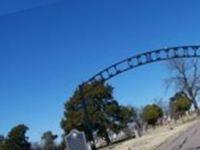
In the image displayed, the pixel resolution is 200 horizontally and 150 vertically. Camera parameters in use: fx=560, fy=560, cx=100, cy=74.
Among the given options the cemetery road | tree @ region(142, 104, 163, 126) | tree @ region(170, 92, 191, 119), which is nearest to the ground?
the cemetery road

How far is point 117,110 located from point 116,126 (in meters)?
2.57

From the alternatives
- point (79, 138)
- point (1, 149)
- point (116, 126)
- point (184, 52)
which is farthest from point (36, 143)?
point (79, 138)

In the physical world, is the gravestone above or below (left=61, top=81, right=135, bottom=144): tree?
below

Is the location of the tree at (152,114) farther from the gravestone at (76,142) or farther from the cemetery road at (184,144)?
the gravestone at (76,142)

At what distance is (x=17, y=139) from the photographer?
102312 millimetres

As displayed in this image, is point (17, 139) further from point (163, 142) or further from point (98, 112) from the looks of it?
point (163, 142)

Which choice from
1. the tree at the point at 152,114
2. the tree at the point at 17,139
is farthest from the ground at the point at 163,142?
the tree at the point at 152,114

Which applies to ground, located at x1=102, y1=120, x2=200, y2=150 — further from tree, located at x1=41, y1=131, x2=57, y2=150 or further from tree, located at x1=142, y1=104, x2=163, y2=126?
tree, located at x1=41, y1=131, x2=57, y2=150

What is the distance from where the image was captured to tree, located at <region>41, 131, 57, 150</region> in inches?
4612

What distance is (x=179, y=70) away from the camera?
11219 centimetres

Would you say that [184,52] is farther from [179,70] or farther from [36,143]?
[36,143]

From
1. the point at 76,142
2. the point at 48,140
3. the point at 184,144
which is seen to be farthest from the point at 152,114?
the point at 76,142

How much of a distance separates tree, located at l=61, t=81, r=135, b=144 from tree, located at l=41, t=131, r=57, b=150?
2502cm

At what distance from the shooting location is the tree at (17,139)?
10225 cm
